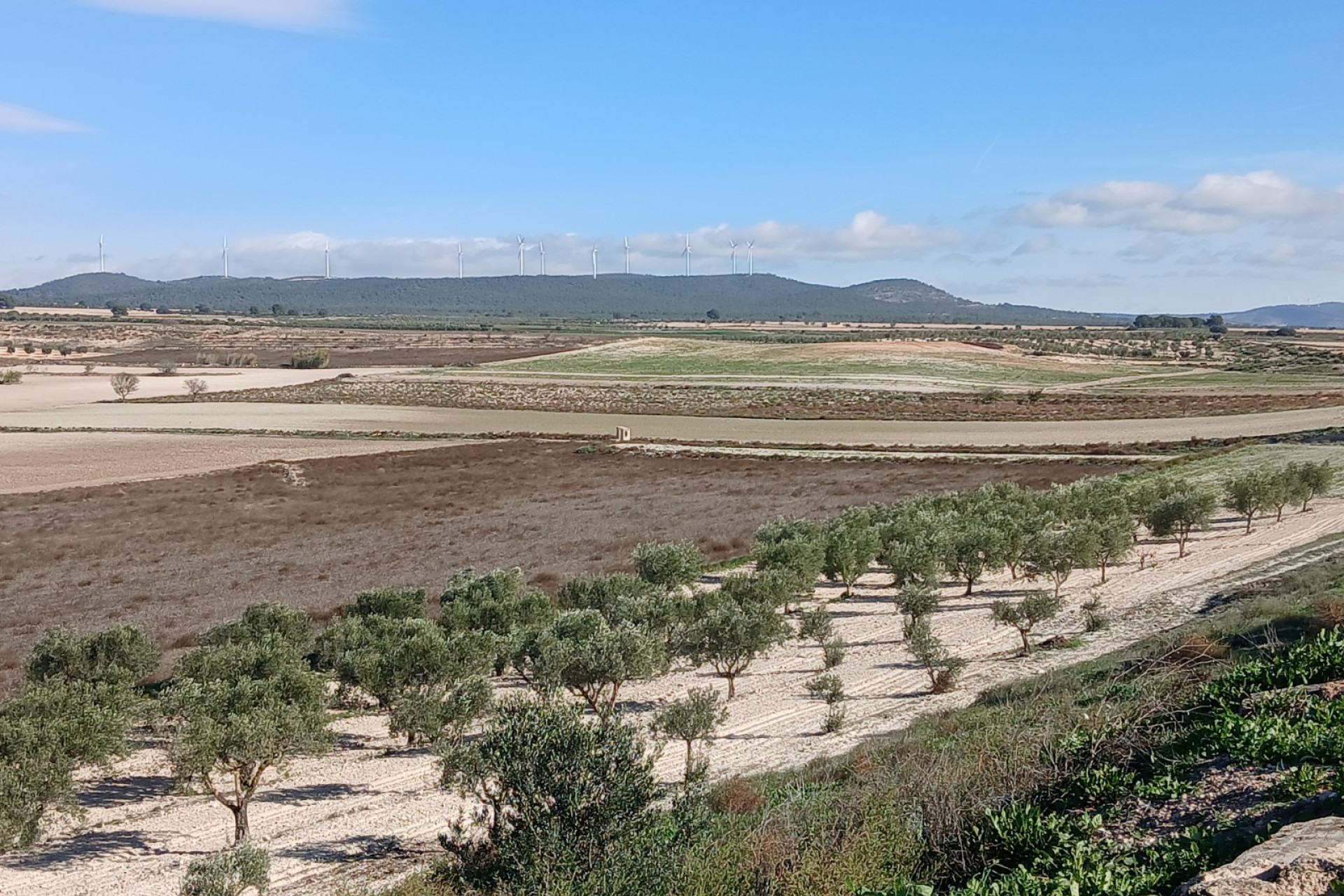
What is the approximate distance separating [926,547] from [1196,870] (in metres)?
25.2

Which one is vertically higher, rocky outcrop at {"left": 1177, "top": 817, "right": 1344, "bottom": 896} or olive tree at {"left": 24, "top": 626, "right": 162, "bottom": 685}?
rocky outcrop at {"left": 1177, "top": 817, "right": 1344, "bottom": 896}

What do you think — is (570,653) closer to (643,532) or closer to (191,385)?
(643,532)

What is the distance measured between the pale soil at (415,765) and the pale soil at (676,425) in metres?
47.6

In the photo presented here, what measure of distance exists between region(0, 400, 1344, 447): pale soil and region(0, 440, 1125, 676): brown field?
44.8 ft

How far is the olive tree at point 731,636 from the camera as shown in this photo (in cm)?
2380

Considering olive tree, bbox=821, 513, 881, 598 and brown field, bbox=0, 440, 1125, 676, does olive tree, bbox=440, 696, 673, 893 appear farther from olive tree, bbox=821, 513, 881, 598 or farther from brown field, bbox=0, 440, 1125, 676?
olive tree, bbox=821, 513, 881, 598

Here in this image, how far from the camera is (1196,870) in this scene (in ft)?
27.8

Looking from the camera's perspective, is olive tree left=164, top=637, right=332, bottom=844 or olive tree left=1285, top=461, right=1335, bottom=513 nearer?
olive tree left=164, top=637, right=332, bottom=844

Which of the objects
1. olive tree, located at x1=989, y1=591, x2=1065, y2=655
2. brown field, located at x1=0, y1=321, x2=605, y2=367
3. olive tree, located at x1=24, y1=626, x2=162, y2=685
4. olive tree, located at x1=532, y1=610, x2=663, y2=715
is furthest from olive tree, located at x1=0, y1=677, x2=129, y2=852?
brown field, located at x1=0, y1=321, x2=605, y2=367

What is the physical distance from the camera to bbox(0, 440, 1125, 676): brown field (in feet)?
111

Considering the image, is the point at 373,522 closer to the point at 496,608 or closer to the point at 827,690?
the point at 496,608

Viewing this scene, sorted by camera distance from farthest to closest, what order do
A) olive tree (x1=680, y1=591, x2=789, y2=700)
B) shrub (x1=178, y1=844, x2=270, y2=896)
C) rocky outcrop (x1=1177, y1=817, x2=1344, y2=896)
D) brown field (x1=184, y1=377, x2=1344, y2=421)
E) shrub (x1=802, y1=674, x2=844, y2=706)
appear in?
brown field (x1=184, y1=377, x2=1344, y2=421) → olive tree (x1=680, y1=591, x2=789, y2=700) → shrub (x1=802, y1=674, x2=844, y2=706) → shrub (x1=178, y1=844, x2=270, y2=896) → rocky outcrop (x1=1177, y1=817, x2=1344, y2=896)

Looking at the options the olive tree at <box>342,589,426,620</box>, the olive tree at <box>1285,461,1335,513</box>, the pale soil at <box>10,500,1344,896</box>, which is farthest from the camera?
the olive tree at <box>1285,461,1335,513</box>

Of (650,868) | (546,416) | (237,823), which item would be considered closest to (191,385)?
(546,416)
